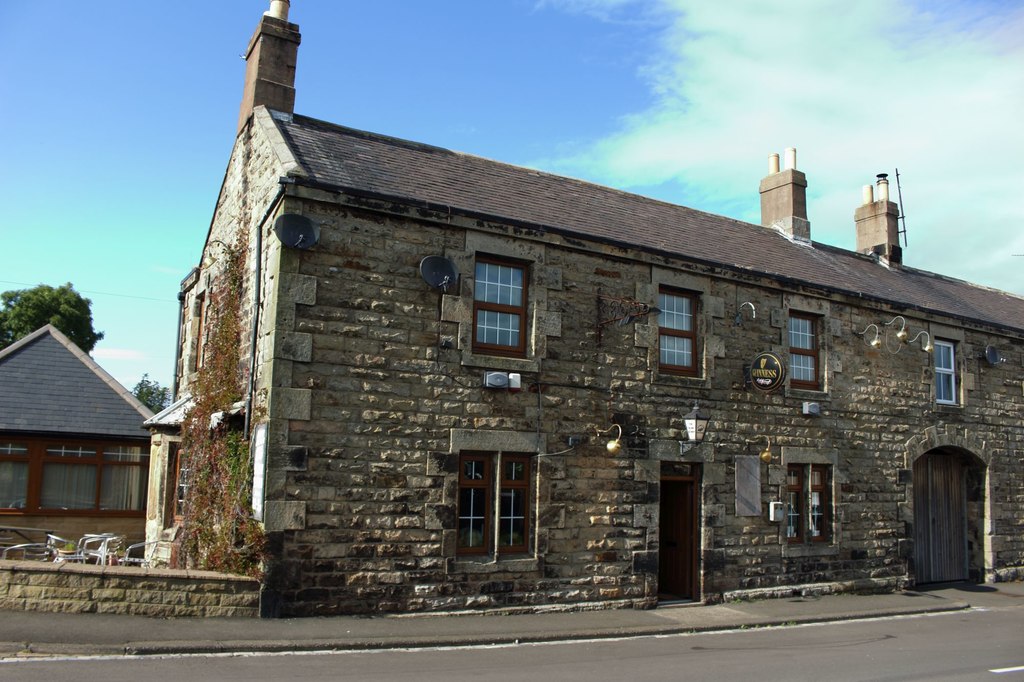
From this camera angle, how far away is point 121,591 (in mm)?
9594

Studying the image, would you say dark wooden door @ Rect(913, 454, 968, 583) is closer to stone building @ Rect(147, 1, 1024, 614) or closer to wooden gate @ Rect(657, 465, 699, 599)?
stone building @ Rect(147, 1, 1024, 614)

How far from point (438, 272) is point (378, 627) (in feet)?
15.6

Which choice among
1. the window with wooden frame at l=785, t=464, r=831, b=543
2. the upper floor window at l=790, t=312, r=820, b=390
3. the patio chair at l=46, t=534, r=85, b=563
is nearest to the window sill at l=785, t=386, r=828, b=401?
the upper floor window at l=790, t=312, r=820, b=390

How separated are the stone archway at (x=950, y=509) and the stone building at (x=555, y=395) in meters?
0.05


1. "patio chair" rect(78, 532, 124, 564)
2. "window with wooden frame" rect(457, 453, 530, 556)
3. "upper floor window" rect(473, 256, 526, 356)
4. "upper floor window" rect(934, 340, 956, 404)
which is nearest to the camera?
"window with wooden frame" rect(457, 453, 530, 556)

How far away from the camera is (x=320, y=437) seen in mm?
10680

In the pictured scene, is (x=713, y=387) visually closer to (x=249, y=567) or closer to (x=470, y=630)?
(x=470, y=630)

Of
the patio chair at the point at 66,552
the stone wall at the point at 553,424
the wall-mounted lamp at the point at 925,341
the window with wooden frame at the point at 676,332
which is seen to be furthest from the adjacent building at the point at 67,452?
the wall-mounted lamp at the point at 925,341

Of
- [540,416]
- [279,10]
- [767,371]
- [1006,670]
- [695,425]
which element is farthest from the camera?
[279,10]

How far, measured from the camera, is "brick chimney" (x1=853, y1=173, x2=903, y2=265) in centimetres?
2156

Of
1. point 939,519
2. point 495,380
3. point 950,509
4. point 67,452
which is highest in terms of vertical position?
point 495,380

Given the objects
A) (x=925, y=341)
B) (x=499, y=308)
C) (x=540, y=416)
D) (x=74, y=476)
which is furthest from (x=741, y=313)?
(x=74, y=476)

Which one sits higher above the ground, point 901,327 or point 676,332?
point 901,327

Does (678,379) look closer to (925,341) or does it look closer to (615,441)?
(615,441)
